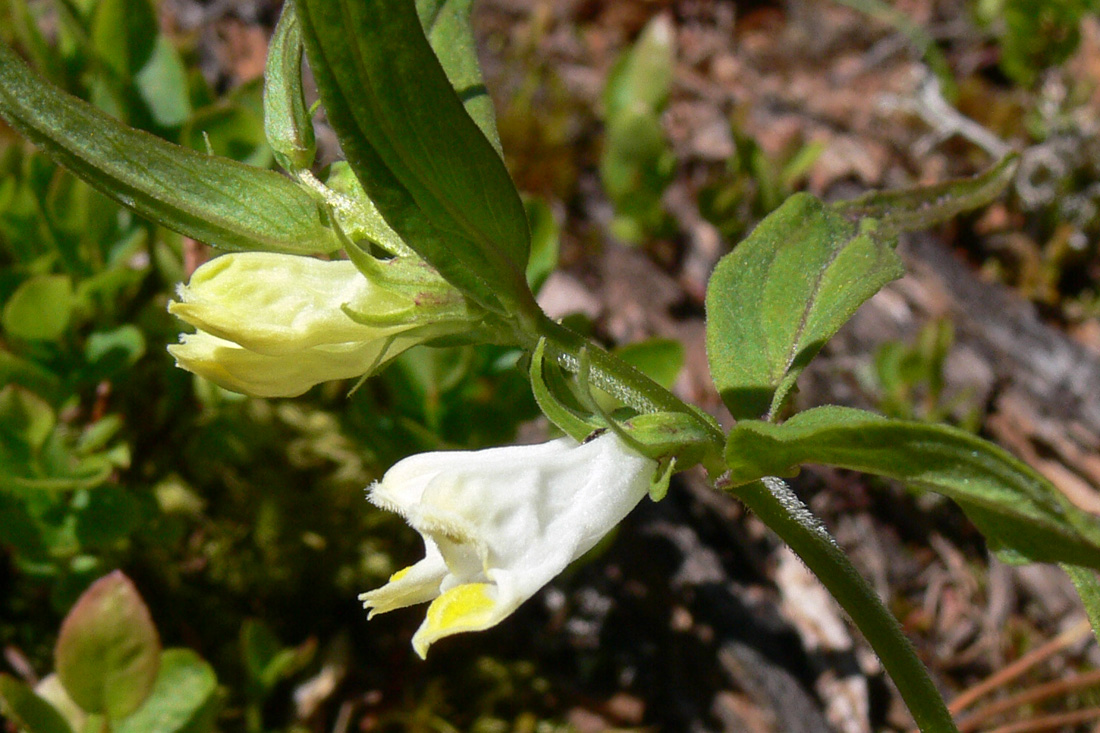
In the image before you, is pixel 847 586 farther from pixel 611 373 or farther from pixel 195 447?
pixel 195 447

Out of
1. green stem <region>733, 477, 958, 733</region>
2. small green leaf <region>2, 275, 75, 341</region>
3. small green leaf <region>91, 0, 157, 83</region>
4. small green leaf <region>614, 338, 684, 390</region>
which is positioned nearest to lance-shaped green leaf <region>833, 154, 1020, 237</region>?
small green leaf <region>614, 338, 684, 390</region>

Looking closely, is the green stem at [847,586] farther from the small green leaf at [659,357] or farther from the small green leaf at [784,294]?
the small green leaf at [659,357]

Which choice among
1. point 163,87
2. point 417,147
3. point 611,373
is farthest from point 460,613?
point 163,87

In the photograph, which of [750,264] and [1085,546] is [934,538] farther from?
[1085,546]

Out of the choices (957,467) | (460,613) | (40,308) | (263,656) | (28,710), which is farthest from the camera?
(263,656)

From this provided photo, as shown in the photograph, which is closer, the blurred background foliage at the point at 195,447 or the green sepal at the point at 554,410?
the green sepal at the point at 554,410

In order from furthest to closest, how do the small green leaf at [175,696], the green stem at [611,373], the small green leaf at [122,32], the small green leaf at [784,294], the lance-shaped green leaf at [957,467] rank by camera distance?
the small green leaf at [122,32]
the small green leaf at [175,696]
the small green leaf at [784,294]
the green stem at [611,373]
the lance-shaped green leaf at [957,467]

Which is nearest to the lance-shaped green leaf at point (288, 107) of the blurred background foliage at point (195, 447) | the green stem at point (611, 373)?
the green stem at point (611, 373)
